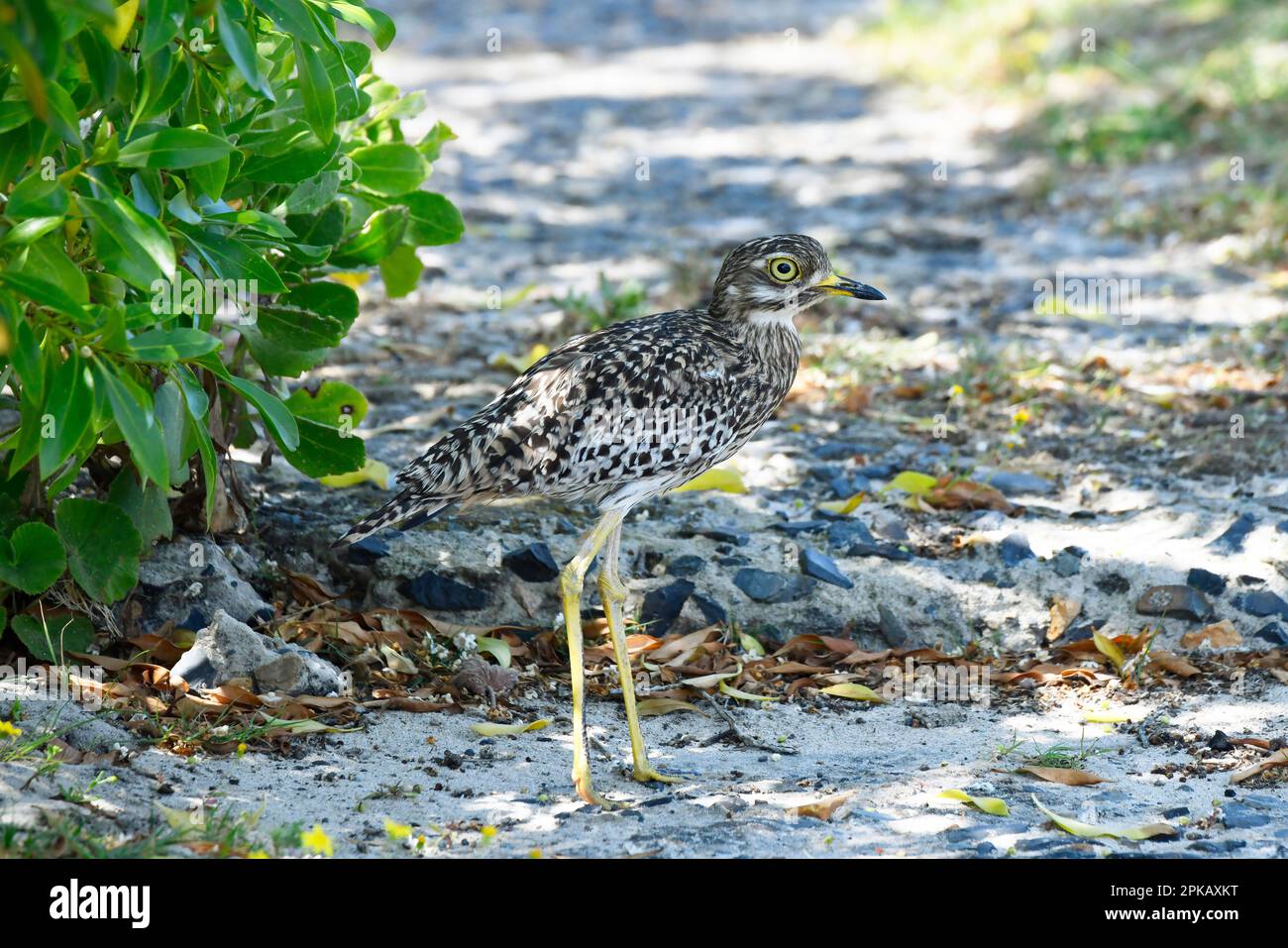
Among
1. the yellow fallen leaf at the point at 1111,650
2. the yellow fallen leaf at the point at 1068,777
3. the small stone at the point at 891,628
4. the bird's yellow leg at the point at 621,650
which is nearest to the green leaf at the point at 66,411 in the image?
the bird's yellow leg at the point at 621,650

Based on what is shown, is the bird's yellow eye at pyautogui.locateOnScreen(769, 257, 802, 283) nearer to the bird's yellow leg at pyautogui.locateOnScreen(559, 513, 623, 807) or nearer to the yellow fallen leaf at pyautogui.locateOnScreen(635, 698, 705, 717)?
the bird's yellow leg at pyautogui.locateOnScreen(559, 513, 623, 807)

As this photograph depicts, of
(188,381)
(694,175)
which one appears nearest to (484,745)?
(188,381)

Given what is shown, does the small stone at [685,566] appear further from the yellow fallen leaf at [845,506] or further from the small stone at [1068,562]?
the small stone at [1068,562]

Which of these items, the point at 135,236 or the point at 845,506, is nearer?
the point at 135,236

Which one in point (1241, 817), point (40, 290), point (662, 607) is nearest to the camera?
point (40, 290)

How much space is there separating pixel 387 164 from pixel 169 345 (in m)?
1.41

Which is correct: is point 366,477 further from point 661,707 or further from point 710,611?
point 661,707

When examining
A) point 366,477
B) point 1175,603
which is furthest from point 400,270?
point 1175,603

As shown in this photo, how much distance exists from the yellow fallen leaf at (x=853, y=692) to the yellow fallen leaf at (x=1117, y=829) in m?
1.12

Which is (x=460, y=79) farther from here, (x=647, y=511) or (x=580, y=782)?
(x=580, y=782)

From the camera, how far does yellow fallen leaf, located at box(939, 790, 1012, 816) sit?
13.7ft

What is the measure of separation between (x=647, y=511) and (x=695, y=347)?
3.92 ft

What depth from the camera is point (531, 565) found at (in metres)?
5.54

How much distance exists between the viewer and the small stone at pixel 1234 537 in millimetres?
5719
